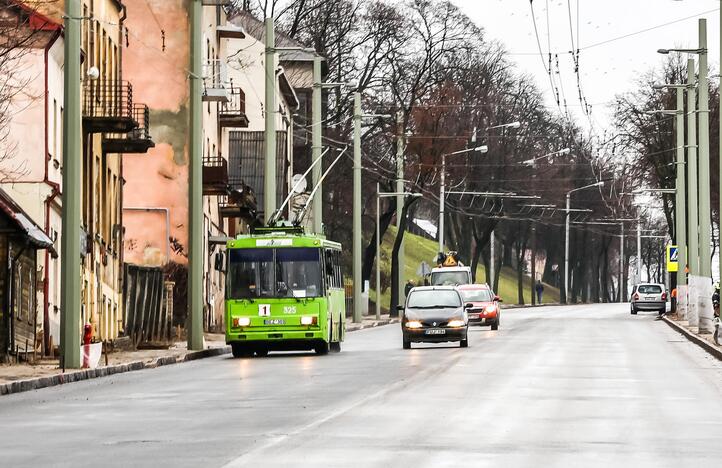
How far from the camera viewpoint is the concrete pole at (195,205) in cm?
4297

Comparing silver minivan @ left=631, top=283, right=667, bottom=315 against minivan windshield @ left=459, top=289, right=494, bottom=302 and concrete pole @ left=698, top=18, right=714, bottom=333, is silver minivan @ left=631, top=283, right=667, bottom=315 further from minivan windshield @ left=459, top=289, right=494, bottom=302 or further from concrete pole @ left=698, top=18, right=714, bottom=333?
concrete pole @ left=698, top=18, right=714, bottom=333

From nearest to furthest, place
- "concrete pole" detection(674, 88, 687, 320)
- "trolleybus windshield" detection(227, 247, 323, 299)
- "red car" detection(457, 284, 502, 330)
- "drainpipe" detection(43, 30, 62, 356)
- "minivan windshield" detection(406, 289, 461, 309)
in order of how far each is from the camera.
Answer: "drainpipe" detection(43, 30, 62, 356) < "trolleybus windshield" detection(227, 247, 323, 299) < "minivan windshield" detection(406, 289, 461, 309) < "red car" detection(457, 284, 502, 330) < "concrete pole" detection(674, 88, 687, 320)

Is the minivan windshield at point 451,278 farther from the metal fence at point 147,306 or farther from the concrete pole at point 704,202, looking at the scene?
the metal fence at point 147,306

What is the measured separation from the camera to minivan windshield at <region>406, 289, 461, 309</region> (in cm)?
4641

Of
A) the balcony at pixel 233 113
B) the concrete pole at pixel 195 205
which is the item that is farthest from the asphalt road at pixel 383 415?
the balcony at pixel 233 113

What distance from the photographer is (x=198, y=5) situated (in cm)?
4353

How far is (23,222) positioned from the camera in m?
35.5

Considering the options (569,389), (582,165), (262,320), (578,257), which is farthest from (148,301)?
(578,257)

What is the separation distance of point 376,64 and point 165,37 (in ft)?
74.2

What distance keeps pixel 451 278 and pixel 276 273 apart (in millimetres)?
33644

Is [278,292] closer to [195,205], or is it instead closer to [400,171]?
[195,205]

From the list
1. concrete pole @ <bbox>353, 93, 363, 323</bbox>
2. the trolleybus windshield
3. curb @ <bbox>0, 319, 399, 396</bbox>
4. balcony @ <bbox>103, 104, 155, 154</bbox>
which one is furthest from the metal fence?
concrete pole @ <bbox>353, 93, 363, 323</bbox>

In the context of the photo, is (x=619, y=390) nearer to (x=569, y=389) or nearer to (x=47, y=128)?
(x=569, y=389)

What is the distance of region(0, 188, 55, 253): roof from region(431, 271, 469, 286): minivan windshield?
38.3m
